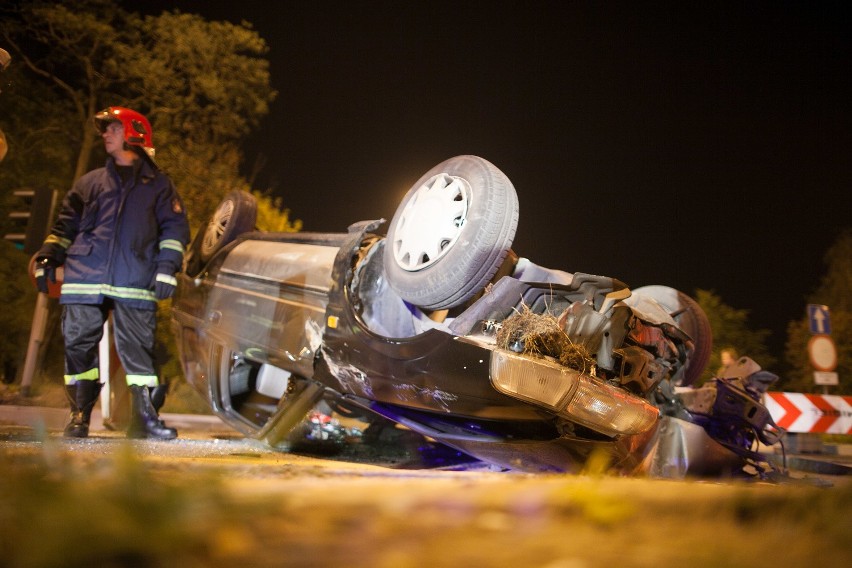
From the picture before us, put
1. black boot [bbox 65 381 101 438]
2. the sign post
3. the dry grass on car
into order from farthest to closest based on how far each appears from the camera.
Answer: the sign post → black boot [bbox 65 381 101 438] → the dry grass on car

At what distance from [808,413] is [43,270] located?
303 inches

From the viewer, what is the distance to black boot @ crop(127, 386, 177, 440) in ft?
14.5

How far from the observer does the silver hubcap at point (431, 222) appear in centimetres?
320

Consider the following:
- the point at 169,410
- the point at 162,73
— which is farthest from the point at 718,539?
the point at 162,73

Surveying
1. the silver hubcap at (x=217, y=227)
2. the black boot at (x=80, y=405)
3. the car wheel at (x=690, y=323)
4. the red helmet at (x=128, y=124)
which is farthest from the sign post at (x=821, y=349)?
the black boot at (x=80, y=405)

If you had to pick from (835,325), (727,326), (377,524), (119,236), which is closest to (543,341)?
(377,524)

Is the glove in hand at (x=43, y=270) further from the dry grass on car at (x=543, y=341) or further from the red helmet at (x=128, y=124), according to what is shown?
the dry grass on car at (x=543, y=341)

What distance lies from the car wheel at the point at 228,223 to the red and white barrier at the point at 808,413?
578 cm

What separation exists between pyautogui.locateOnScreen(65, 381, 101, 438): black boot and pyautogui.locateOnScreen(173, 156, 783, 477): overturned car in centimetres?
76

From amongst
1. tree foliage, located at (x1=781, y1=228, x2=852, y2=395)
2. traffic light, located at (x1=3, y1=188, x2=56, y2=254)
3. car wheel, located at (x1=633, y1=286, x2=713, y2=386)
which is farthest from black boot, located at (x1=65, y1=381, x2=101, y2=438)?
tree foliage, located at (x1=781, y1=228, x2=852, y2=395)

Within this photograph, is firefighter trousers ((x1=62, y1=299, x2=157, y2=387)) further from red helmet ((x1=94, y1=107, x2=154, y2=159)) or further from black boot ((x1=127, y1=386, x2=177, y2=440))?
red helmet ((x1=94, y1=107, x2=154, y2=159))

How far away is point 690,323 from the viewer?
14.6 feet

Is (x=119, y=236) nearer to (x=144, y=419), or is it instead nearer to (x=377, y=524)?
(x=144, y=419)

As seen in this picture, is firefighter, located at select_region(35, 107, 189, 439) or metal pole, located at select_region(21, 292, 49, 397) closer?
firefighter, located at select_region(35, 107, 189, 439)
